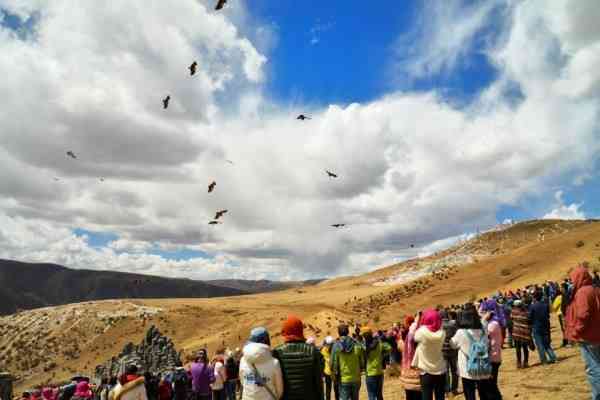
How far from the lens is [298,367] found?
526cm

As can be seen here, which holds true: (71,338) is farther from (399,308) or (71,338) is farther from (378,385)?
(378,385)

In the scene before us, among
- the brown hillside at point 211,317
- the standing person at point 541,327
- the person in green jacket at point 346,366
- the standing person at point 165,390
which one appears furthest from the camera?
the brown hillside at point 211,317

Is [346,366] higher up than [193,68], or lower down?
lower down

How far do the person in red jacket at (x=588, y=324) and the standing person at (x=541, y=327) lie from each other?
6.01 meters

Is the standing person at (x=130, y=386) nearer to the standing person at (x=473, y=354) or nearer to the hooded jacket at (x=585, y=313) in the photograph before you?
the standing person at (x=473, y=354)

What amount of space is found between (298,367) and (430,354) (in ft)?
8.86

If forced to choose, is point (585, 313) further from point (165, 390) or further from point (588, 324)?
point (165, 390)

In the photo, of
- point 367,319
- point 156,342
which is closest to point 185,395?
point 156,342

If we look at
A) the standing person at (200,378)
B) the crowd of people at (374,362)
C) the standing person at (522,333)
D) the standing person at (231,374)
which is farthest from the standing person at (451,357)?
the standing person at (200,378)

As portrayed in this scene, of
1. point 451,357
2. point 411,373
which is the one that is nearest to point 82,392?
point 411,373

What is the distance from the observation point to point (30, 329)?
67.8 m

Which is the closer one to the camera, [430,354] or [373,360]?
[430,354]

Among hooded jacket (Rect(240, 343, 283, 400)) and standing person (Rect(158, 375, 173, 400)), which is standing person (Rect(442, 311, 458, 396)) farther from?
standing person (Rect(158, 375, 173, 400))

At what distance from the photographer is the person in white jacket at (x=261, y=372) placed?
5188mm
